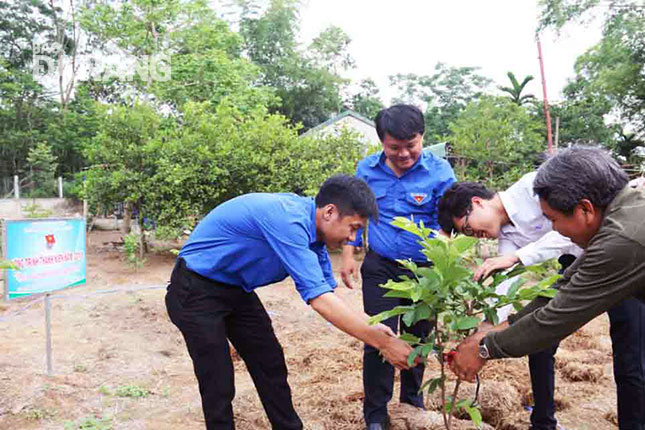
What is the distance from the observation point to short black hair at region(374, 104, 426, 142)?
2.70m

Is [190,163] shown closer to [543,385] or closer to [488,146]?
[543,385]

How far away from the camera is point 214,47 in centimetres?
1617

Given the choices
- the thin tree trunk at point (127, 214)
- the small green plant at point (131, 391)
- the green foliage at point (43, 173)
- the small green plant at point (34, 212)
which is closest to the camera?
the small green plant at point (131, 391)

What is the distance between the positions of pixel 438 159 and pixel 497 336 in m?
1.40

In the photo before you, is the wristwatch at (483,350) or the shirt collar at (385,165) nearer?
the wristwatch at (483,350)

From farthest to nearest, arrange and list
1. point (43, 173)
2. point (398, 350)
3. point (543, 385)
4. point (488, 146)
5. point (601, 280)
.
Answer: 1. point (43, 173)
2. point (488, 146)
3. point (543, 385)
4. point (398, 350)
5. point (601, 280)

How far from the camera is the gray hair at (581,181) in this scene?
1.63 meters

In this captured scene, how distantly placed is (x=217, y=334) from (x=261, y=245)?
458 mm

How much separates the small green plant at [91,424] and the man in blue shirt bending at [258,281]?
3.54 ft

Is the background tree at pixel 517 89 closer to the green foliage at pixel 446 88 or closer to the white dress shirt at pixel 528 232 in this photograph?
the green foliage at pixel 446 88

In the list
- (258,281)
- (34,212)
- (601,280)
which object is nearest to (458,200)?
(601,280)

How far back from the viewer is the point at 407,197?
2930 mm

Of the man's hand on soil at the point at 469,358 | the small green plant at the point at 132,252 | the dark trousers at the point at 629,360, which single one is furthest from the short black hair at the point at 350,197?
the small green plant at the point at 132,252

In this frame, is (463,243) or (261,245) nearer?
(463,243)
